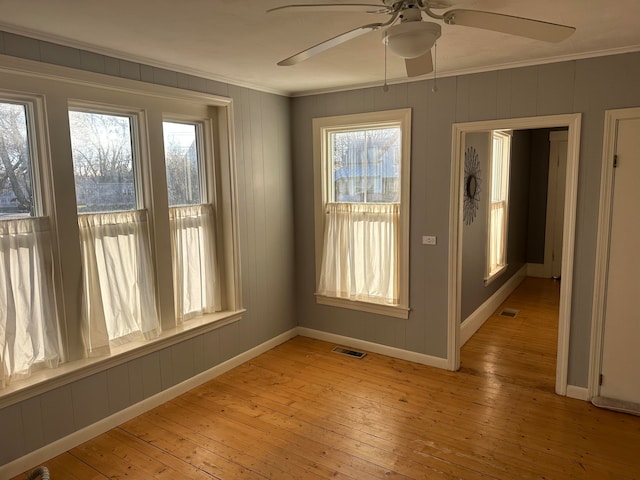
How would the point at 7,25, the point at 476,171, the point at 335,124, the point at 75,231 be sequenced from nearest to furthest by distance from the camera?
the point at 7,25 → the point at 75,231 → the point at 335,124 → the point at 476,171

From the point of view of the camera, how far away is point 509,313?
5551 millimetres

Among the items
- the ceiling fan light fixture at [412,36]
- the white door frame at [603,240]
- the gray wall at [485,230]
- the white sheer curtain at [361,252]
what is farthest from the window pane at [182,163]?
the white door frame at [603,240]

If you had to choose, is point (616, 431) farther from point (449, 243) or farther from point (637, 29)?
point (637, 29)

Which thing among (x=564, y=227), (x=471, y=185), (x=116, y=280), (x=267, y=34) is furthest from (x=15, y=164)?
(x=471, y=185)

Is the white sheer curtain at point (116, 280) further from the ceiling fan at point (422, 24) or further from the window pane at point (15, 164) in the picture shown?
the ceiling fan at point (422, 24)

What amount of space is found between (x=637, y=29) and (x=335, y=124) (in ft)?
7.86

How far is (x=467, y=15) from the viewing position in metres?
1.73

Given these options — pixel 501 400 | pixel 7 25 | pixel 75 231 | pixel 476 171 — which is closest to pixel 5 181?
pixel 75 231

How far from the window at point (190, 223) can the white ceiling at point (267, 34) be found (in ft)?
1.91

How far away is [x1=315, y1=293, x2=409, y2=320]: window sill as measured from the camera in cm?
418

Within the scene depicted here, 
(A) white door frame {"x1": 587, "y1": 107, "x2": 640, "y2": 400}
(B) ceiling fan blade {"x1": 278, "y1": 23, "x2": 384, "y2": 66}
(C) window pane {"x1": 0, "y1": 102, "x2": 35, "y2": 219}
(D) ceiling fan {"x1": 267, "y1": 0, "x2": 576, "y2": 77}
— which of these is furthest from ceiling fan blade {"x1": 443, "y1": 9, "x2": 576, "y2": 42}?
(C) window pane {"x1": 0, "y1": 102, "x2": 35, "y2": 219}

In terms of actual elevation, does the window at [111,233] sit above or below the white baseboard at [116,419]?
above

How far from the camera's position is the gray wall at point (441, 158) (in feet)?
10.3

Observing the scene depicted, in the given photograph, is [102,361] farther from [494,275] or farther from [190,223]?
[494,275]
